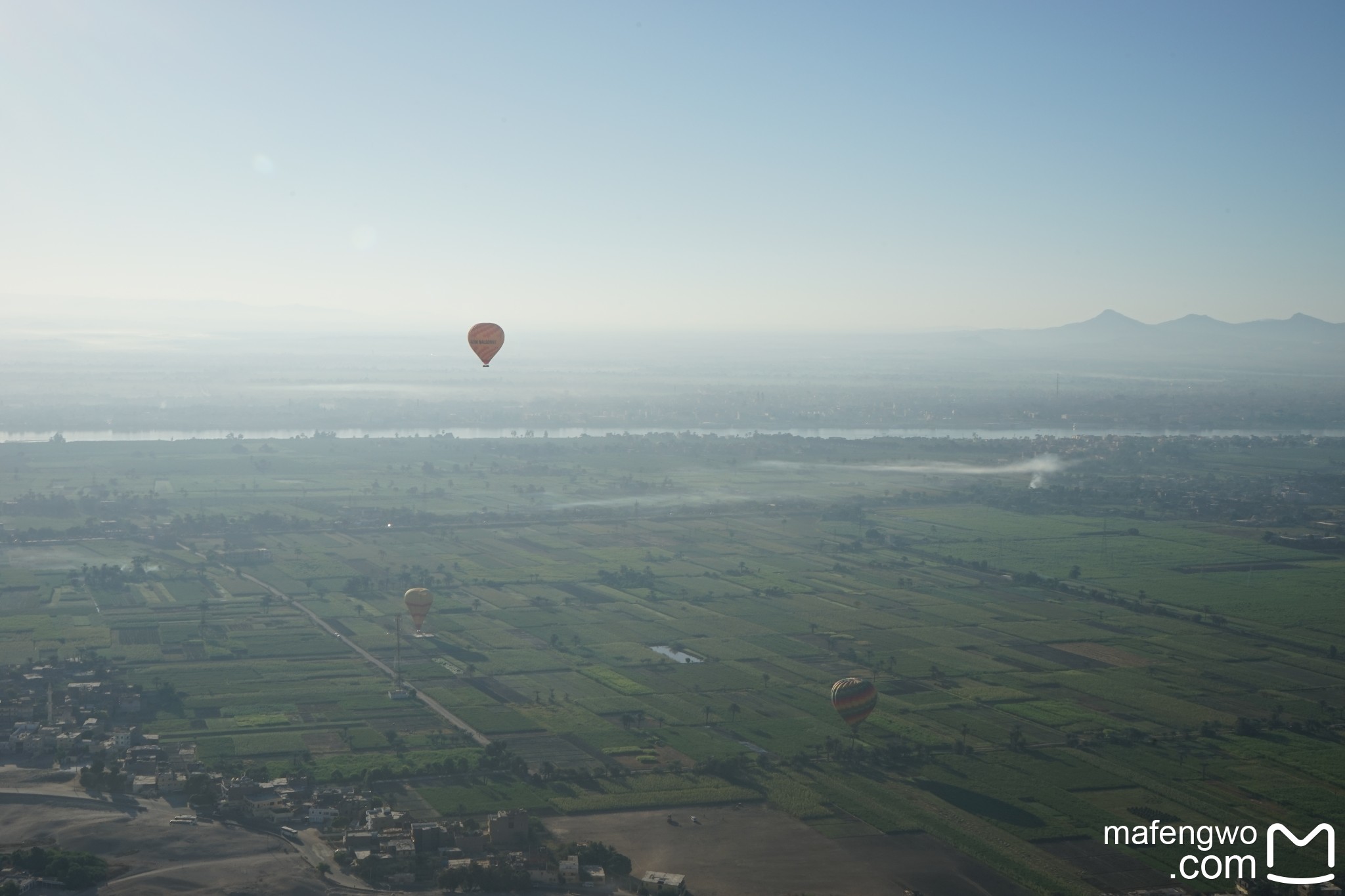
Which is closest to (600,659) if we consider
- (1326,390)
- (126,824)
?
(126,824)

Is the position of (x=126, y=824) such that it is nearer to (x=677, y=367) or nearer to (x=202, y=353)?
(x=677, y=367)

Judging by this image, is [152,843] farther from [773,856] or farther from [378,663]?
[378,663]

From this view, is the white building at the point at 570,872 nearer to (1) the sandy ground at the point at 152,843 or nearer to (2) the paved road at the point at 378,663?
(1) the sandy ground at the point at 152,843

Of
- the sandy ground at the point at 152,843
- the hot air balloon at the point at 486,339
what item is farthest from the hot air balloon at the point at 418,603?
the sandy ground at the point at 152,843

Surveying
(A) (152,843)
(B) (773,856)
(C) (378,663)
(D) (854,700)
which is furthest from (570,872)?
(C) (378,663)

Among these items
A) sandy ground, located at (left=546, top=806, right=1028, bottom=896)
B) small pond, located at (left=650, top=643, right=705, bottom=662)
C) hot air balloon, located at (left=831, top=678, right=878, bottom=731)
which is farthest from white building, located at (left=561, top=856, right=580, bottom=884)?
small pond, located at (left=650, top=643, right=705, bottom=662)
